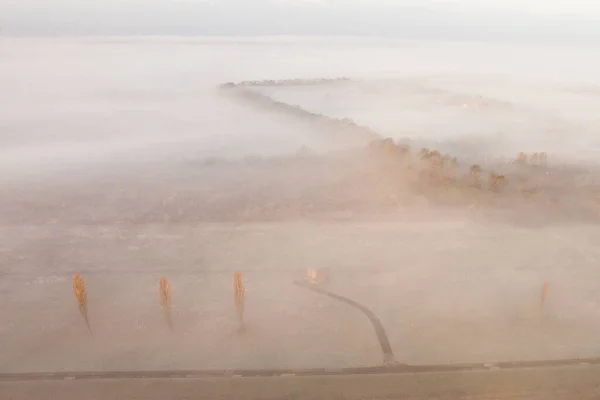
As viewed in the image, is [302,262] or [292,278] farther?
[302,262]

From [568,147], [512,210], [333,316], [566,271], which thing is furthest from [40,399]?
[568,147]

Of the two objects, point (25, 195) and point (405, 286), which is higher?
point (25, 195)

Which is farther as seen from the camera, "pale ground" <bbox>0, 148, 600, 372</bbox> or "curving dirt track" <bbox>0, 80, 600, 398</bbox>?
"curving dirt track" <bbox>0, 80, 600, 398</bbox>

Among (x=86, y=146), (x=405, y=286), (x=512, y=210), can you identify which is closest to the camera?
(x=405, y=286)

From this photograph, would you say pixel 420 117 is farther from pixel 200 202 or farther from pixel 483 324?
pixel 483 324

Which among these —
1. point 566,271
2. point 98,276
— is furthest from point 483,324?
point 98,276

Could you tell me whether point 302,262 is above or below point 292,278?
above

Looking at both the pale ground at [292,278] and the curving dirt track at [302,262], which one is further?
the curving dirt track at [302,262]

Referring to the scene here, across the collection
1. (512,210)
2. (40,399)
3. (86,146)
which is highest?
(86,146)

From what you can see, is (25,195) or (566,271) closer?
(566,271)

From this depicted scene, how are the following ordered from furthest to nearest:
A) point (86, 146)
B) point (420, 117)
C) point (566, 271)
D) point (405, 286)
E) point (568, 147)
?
point (420, 117) → point (86, 146) → point (568, 147) → point (566, 271) → point (405, 286)
